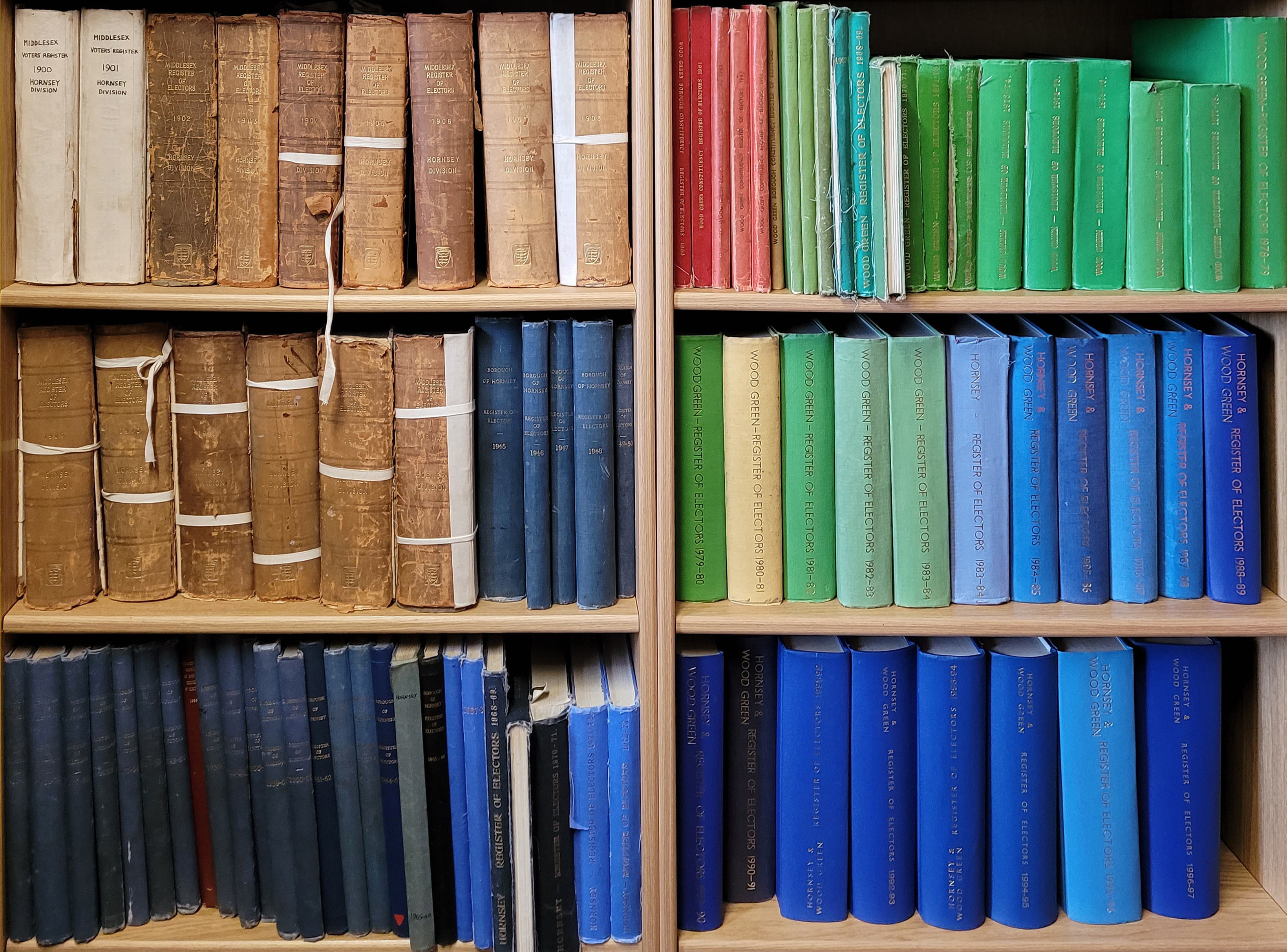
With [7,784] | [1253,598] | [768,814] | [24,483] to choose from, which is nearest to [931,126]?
[1253,598]

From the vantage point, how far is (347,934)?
1.50 metres

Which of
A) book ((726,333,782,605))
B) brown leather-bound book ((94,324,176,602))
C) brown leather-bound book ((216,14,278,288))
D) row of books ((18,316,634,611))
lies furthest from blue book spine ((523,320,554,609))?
brown leather-bound book ((94,324,176,602))

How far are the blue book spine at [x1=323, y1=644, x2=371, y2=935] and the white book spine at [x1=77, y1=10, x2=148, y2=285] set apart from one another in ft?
1.71

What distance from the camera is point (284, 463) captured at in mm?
1434

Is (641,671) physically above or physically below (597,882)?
above

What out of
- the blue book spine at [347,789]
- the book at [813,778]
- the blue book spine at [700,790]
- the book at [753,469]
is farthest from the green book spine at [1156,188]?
the blue book spine at [347,789]

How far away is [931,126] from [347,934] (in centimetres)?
121

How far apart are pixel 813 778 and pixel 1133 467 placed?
54 cm

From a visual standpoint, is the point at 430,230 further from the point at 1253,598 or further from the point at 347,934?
the point at 1253,598

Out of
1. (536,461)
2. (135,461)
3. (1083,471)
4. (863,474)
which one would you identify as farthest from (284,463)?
(1083,471)

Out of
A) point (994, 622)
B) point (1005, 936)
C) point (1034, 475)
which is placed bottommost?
point (1005, 936)

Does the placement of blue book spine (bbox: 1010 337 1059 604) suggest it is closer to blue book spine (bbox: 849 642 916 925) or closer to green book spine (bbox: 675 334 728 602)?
blue book spine (bbox: 849 642 916 925)

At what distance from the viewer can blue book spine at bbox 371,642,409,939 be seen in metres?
1.46

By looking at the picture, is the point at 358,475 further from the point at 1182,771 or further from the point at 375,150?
the point at 1182,771
